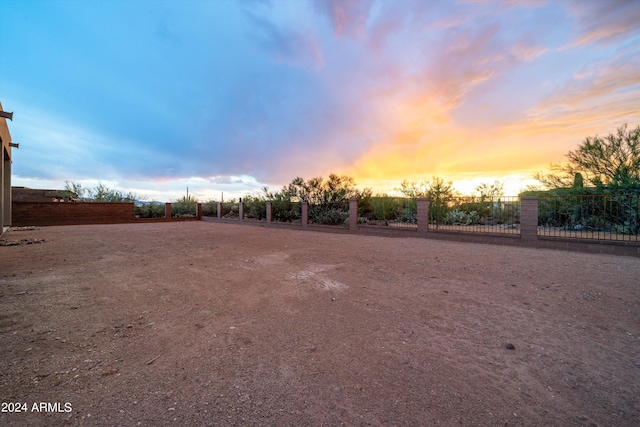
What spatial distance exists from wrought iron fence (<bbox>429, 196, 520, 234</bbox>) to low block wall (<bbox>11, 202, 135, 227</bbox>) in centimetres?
2433

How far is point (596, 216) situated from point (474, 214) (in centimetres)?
481

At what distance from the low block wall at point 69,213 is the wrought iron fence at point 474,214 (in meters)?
24.3

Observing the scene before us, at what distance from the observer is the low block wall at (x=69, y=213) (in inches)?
750

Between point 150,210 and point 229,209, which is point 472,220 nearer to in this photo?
point 229,209

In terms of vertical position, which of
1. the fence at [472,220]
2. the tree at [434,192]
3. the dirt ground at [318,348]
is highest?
the tree at [434,192]

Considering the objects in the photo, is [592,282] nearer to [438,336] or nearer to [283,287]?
[438,336]

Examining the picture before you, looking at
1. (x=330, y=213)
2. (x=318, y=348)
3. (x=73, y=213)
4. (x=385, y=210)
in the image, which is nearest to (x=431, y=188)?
(x=385, y=210)

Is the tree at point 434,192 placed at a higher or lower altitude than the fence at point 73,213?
higher

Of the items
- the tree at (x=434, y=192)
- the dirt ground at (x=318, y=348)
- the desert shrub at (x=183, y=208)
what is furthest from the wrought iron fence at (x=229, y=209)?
the dirt ground at (x=318, y=348)

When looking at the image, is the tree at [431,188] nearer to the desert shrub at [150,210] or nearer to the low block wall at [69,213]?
the desert shrub at [150,210]

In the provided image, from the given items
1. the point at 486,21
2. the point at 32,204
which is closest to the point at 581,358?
the point at 486,21

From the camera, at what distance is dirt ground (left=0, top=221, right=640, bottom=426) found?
2.07 meters

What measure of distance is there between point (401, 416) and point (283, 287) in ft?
11.0

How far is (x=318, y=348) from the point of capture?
2.96 metres
